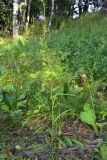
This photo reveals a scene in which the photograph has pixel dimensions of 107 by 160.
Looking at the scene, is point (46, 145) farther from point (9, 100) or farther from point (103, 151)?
point (9, 100)

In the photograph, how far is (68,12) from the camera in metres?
39.6

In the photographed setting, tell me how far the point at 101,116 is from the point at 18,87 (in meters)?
1.39

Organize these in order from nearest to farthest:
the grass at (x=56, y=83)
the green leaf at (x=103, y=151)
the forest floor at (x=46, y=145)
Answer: the green leaf at (x=103, y=151)
the forest floor at (x=46, y=145)
the grass at (x=56, y=83)

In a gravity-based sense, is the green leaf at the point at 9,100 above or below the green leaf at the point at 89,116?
above

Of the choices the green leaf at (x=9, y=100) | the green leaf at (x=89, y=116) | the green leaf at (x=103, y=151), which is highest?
the green leaf at (x=9, y=100)

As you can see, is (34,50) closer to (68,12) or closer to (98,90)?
(98,90)

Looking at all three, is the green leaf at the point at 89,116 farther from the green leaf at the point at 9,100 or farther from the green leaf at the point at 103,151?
the green leaf at the point at 9,100

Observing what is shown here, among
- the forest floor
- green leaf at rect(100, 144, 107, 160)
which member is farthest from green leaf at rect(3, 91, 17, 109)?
green leaf at rect(100, 144, 107, 160)

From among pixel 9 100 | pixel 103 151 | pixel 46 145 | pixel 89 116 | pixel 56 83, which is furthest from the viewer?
pixel 56 83

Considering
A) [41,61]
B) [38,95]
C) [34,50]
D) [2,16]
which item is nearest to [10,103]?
[38,95]

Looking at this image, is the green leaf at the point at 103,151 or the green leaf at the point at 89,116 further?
the green leaf at the point at 89,116

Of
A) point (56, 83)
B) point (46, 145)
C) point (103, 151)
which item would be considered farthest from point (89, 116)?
point (56, 83)

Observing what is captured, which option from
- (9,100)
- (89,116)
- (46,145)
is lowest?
(46,145)

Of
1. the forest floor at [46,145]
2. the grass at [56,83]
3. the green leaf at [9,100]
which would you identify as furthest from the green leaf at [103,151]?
the green leaf at [9,100]
